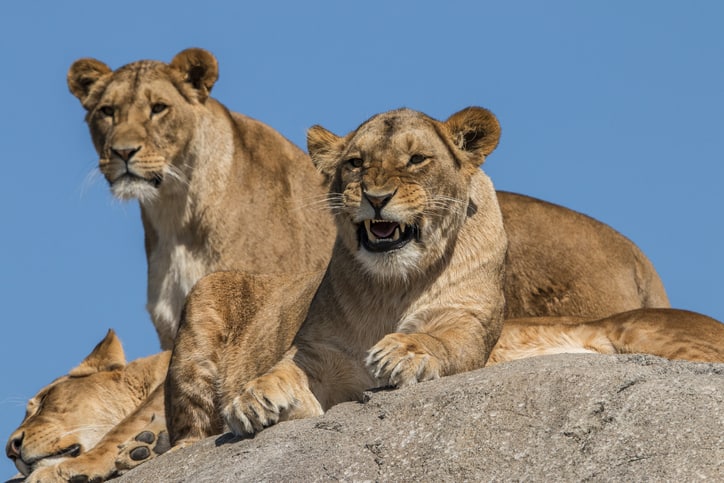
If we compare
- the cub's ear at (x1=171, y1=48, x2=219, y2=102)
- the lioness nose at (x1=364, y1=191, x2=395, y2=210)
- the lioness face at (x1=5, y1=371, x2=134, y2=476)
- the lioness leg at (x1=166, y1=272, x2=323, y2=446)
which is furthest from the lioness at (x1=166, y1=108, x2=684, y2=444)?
the cub's ear at (x1=171, y1=48, x2=219, y2=102)

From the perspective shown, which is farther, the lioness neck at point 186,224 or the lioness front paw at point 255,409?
the lioness neck at point 186,224

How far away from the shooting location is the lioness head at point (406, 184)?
19.1 feet

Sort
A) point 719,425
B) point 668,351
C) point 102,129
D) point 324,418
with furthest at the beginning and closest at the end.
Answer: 1. point 102,129
2. point 668,351
3. point 324,418
4. point 719,425

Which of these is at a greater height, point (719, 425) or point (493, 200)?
point (493, 200)

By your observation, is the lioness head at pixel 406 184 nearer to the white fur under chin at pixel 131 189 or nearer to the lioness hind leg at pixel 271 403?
the lioness hind leg at pixel 271 403

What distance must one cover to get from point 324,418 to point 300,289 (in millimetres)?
1594

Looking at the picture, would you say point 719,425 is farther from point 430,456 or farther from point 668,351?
point 668,351

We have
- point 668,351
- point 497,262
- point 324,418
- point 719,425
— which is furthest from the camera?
point 668,351

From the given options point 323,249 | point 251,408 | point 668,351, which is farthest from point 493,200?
point 323,249

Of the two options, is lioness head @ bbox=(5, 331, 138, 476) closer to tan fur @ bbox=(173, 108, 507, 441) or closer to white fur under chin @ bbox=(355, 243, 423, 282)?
tan fur @ bbox=(173, 108, 507, 441)

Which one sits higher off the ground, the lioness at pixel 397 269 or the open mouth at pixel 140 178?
the open mouth at pixel 140 178

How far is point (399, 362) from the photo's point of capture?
541 cm

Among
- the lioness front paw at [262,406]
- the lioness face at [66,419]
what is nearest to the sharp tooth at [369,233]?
the lioness front paw at [262,406]

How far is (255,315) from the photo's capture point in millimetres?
7098
